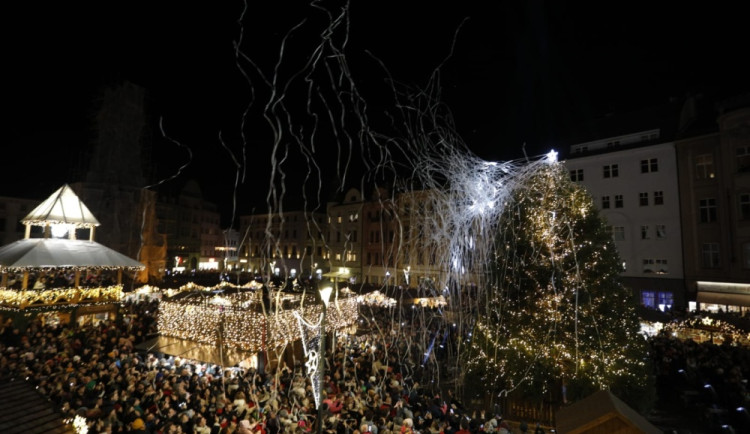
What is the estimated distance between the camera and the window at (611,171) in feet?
91.0

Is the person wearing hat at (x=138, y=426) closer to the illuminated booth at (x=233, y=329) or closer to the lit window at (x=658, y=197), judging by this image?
the illuminated booth at (x=233, y=329)

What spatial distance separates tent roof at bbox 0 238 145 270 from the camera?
47.6 ft

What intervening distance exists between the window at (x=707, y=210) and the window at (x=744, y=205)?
160 centimetres

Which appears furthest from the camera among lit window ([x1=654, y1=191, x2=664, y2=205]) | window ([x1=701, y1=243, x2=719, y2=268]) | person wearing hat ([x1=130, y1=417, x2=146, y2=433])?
lit window ([x1=654, y1=191, x2=664, y2=205])

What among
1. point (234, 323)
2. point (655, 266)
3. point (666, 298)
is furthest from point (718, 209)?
point (234, 323)

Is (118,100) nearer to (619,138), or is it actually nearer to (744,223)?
(619,138)

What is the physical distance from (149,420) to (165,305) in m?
6.51

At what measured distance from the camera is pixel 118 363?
1292cm

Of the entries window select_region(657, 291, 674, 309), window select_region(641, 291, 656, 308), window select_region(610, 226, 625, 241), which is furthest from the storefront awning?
window select_region(610, 226, 625, 241)

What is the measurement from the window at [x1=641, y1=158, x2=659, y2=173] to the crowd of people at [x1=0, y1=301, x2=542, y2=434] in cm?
2208

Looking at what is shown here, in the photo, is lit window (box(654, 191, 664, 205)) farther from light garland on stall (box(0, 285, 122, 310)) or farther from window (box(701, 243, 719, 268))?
A: light garland on stall (box(0, 285, 122, 310))

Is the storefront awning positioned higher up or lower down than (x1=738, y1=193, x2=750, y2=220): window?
lower down

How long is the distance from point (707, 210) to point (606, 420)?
27.7m

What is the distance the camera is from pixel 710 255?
76.6ft
